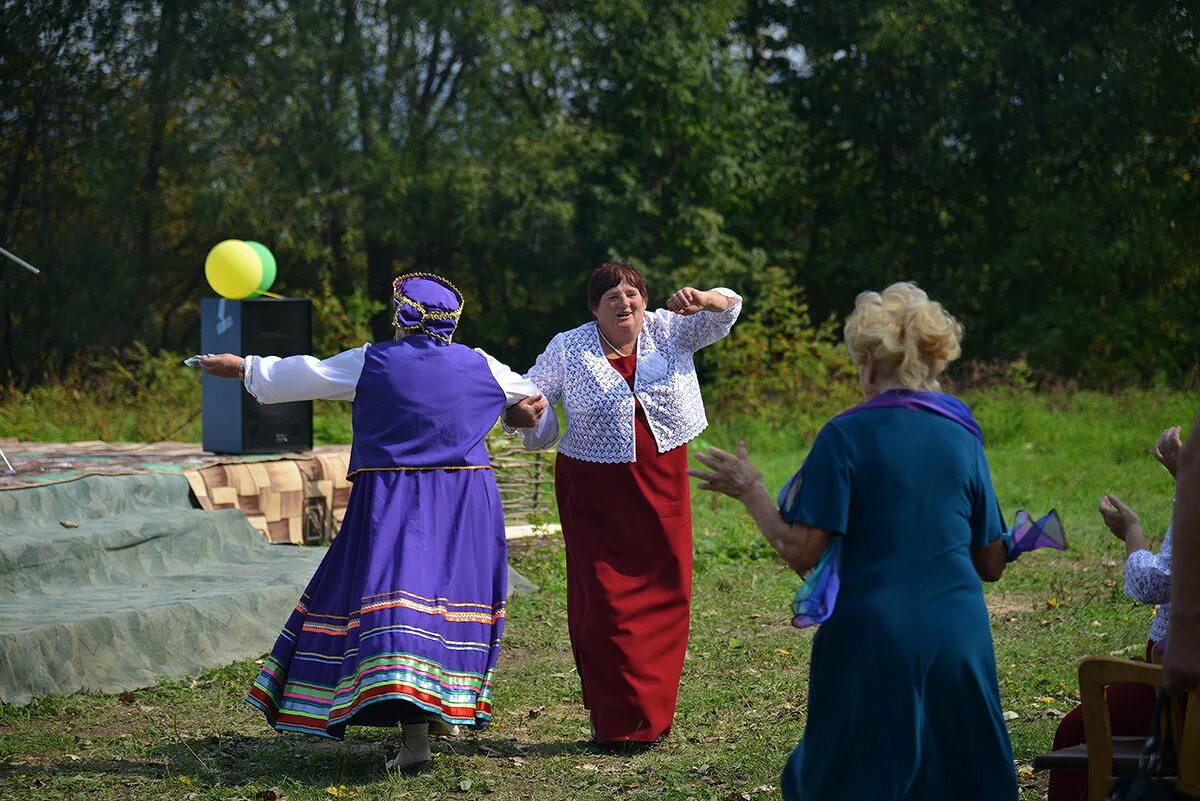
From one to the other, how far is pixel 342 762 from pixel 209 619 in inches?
77.0

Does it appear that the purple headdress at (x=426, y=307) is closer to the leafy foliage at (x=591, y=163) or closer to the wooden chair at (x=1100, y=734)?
the wooden chair at (x=1100, y=734)

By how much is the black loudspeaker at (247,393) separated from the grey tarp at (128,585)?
118 centimetres

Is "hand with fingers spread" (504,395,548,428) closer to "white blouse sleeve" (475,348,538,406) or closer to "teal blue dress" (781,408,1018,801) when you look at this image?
"white blouse sleeve" (475,348,538,406)

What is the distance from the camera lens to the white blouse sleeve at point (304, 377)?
5.12 m

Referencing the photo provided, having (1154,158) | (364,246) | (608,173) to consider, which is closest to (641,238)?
(608,173)

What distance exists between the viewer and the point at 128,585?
7.50 m

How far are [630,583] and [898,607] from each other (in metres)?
2.39

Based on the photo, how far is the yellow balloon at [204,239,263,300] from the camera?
9578 millimetres

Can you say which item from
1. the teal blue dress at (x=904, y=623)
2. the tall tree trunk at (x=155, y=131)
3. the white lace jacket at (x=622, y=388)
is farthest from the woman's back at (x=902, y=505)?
the tall tree trunk at (x=155, y=131)

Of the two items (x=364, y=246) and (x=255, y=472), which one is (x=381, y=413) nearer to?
(x=255, y=472)

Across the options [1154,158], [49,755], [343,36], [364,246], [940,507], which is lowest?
[49,755]

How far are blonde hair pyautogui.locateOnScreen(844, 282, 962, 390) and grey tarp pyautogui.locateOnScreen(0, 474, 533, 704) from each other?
4413 millimetres

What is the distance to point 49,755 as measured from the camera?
5.44 m

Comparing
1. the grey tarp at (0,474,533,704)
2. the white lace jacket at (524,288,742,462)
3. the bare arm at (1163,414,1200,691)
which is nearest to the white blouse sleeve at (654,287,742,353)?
the white lace jacket at (524,288,742,462)
